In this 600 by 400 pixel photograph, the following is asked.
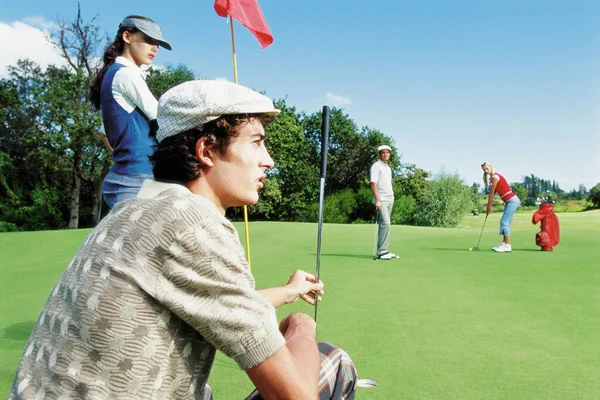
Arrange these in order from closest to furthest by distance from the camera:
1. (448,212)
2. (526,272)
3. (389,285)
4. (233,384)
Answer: (233,384) < (389,285) < (526,272) < (448,212)

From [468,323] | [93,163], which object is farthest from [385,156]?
[93,163]

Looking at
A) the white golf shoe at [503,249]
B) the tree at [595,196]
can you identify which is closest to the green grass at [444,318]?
the white golf shoe at [503,249]

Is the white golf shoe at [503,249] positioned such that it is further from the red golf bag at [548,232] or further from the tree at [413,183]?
the tree at [413,183]

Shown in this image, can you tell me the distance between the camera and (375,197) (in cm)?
1033

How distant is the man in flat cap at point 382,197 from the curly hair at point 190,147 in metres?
8.61

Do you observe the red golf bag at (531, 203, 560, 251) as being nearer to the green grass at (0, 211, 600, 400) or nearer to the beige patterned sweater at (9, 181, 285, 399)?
Answer: the green grass at (0, 211, 600, 400)

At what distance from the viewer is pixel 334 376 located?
1807 millimetres

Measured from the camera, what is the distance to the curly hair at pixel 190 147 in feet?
4.99

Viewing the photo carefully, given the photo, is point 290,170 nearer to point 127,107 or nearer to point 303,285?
point 127,107

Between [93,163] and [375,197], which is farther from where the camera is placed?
[93,163]

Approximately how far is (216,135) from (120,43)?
2.10 m

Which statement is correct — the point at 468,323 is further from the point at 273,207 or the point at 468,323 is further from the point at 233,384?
the point at 273,207

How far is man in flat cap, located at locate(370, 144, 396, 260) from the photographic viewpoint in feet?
32.9

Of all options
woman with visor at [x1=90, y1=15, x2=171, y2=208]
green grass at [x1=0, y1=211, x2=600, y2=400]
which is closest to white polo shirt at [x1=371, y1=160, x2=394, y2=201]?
green grass at [x1=0, y1=211, x2=600, y2=400]
